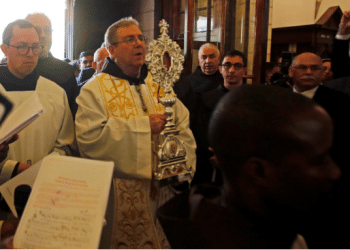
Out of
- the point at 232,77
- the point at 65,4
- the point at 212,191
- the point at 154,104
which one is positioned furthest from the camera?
the point at 65,4

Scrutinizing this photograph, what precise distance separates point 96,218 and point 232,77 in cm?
279

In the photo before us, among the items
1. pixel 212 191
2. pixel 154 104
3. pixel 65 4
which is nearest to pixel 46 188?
pixel 212 191

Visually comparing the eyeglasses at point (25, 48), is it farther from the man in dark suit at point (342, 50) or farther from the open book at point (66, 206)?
the man in dark suit at point (342, 50)

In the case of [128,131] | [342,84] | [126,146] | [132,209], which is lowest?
[132,209]

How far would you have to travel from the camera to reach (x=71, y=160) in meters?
1.09

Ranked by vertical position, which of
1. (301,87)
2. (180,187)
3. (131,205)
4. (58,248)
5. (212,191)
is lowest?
(131,205)

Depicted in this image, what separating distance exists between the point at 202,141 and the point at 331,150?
1134 millimetres

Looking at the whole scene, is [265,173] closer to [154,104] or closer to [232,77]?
[154,104]

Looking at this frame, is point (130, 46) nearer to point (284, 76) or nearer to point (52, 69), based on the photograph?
point (52, 69)

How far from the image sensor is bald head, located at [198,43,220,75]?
13.6 ft

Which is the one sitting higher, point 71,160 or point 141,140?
point 71,160

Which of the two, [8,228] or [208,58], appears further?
[208,58]

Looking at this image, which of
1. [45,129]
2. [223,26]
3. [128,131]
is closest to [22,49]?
[45,129]

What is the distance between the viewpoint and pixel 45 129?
2490 mm
